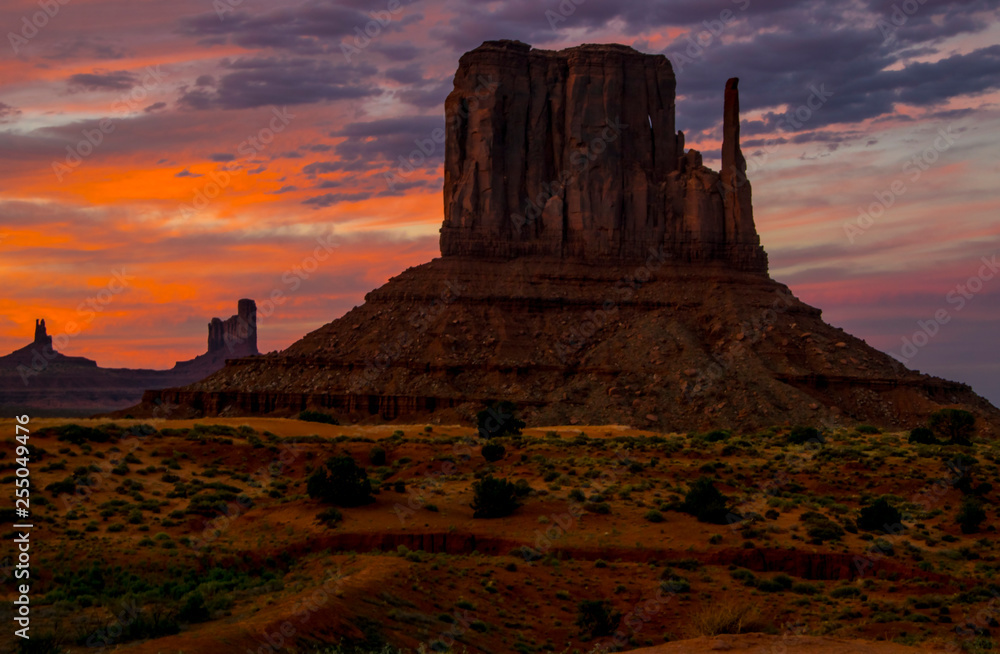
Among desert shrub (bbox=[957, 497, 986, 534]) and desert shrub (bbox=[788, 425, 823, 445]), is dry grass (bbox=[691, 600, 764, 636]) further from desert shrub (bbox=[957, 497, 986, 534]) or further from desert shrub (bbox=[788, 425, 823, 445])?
desert shrub (bbox=[788, 425, 823, 445])

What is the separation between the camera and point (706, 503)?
45.2m

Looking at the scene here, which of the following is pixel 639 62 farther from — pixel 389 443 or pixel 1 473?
pixel 1 473

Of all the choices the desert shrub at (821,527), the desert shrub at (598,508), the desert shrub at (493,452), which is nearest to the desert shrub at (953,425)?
the desert shrub at (821,527)

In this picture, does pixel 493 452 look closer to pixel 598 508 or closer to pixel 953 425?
pixel 598 508

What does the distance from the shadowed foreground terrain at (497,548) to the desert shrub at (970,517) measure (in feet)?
1.60

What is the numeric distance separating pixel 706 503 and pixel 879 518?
252 inches

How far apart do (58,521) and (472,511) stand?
47.8 feet

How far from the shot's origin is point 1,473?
45.2 m

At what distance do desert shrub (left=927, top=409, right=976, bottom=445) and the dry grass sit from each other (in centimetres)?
3509

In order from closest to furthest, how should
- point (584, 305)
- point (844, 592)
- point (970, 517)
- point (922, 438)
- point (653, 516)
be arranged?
point (844, 592) → point (653, 516) → point (970, 517) → point (922, 438) → point (584, 305)

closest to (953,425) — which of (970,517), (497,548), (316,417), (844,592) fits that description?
(970,517)

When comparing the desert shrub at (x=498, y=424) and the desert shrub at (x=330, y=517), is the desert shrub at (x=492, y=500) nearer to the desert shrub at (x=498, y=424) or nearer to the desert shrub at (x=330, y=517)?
the desert shrub at (x=330, y=517)

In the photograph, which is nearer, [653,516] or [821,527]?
[821,527]

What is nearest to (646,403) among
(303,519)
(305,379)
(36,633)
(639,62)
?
(305,379)
